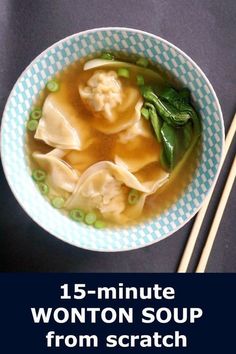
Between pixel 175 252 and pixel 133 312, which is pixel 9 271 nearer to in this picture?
pixel 133 312

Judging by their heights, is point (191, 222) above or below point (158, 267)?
above

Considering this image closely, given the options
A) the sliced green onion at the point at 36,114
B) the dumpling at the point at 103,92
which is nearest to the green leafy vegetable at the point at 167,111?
the dumpling at the point at 103,92

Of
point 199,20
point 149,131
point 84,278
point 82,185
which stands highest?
point 199,20

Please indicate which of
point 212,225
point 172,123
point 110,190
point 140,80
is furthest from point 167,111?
point 212,225

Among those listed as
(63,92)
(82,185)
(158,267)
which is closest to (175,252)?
(158,267)

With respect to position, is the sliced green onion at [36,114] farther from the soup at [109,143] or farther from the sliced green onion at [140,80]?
the sliced green onion at [140,80]

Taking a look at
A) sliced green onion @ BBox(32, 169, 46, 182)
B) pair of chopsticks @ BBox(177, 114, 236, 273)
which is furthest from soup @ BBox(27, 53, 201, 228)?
pair of chopsticks @ BBox(177, 114, 236, 273)

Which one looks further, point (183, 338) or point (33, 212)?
point (183, 338)

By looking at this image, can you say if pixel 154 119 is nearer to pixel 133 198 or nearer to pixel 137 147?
pixel 137 147
